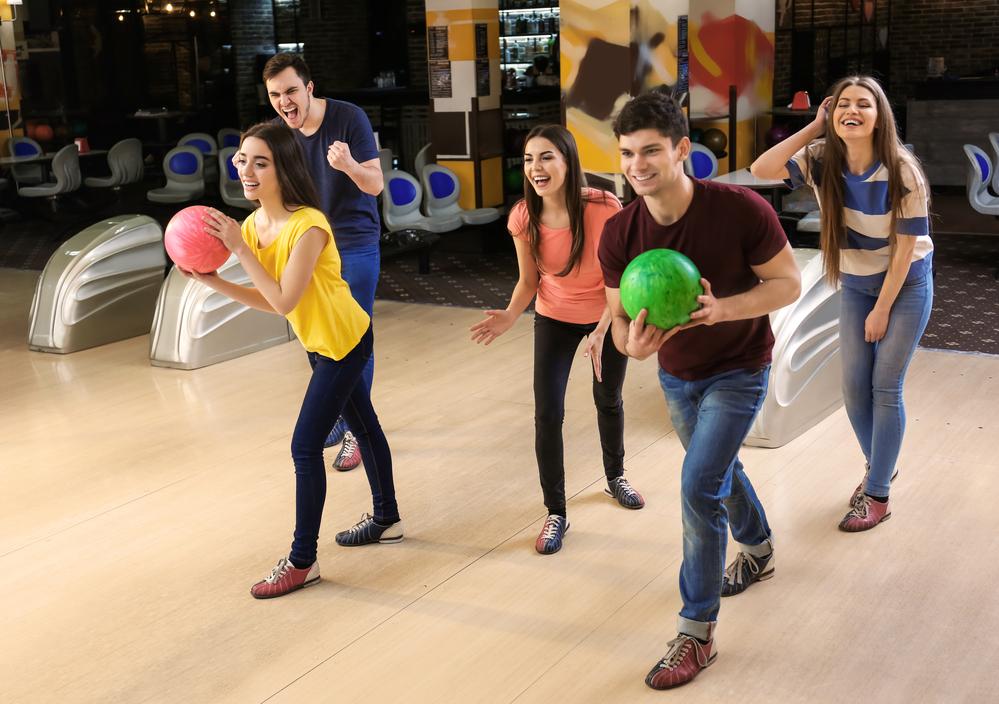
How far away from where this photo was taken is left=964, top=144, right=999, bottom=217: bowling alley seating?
271 inches

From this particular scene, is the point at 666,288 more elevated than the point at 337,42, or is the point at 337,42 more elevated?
the point at 337,42

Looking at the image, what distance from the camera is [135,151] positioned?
10273 mm

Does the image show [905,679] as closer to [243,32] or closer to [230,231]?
[230,231]

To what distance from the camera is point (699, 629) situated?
2.39m

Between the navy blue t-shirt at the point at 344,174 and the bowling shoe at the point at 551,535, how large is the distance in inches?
52.2

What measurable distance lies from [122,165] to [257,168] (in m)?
8.22

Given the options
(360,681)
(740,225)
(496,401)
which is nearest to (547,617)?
(360,681)

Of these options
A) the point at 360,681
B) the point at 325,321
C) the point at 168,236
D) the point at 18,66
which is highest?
the point at 18,66

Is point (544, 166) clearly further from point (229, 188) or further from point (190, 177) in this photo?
point (190, 177)

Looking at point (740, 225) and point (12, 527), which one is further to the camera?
point (12, 527)

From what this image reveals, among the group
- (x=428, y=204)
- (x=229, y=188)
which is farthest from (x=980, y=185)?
(x=229, y=188)

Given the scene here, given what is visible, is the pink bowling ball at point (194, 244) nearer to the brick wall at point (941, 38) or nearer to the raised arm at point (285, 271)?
the raised arm at point (285, 271)

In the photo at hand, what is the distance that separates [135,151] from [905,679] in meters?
9.76

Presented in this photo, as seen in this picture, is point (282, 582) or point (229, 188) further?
point (229, 188)
